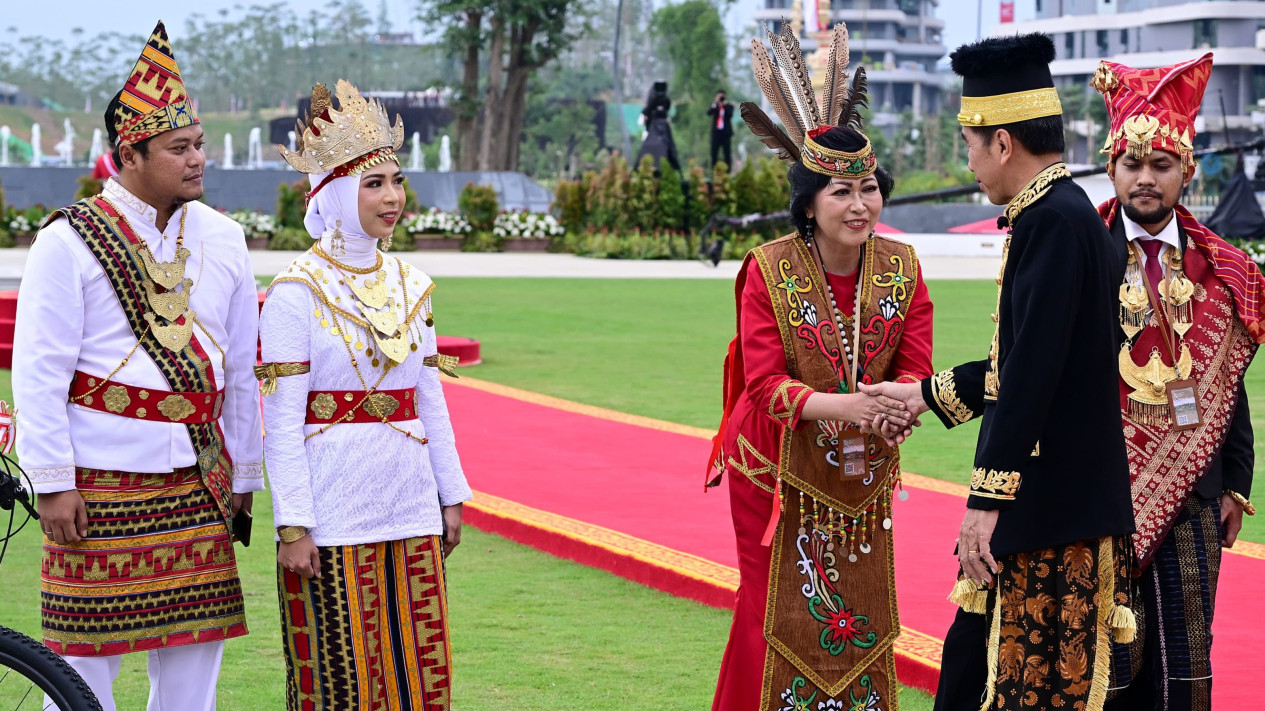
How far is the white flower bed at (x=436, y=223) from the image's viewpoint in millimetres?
31250

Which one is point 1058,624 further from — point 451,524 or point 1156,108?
point 1156,108

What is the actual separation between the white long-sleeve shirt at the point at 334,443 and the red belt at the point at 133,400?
0.21 metres

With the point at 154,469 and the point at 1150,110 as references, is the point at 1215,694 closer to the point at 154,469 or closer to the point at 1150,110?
the point at 1150,110

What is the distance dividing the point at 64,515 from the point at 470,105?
40558 millimetres

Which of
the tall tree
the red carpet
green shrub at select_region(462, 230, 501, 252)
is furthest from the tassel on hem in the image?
the tall tree

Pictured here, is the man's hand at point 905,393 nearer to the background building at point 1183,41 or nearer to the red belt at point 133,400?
the red belt at point 133,400

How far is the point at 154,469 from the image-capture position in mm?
3434

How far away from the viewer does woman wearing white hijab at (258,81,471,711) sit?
11.3ft

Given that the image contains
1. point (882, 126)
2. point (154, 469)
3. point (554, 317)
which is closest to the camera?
point (154, 469)

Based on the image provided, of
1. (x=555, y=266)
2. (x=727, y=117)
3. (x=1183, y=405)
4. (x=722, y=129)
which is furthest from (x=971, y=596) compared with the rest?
(x=722, y=129)

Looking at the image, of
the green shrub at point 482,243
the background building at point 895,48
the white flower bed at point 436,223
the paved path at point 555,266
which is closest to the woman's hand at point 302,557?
the paved path at point 555,266

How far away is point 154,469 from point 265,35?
11897cm

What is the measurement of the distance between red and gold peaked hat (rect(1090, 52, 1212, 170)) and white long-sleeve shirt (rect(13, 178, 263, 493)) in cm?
A: 239

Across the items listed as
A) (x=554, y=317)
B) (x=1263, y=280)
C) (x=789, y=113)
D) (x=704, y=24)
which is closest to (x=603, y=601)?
(x=789, y=113)
